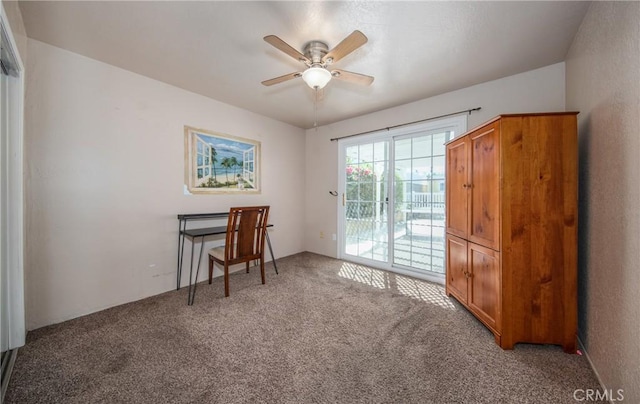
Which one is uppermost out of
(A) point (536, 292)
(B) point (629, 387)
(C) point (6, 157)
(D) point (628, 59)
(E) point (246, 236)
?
(D) point (628, 59)

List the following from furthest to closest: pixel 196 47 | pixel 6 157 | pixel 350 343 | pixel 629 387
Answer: pixel 196 47 < pixel 350 343 < pixel 6 157 < pixel 629 387

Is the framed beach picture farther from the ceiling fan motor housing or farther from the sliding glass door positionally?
the ceiling fan motor housing

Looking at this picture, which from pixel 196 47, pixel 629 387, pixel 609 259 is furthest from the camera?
pixel 196 47

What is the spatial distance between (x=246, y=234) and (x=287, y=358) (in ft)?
4.62

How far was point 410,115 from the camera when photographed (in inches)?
126

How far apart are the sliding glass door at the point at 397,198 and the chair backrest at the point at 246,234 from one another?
5.09 feet

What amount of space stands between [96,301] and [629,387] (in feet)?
12.1

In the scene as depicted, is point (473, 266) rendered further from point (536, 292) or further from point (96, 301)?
point (96, 301)

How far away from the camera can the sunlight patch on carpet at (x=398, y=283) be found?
2500mm

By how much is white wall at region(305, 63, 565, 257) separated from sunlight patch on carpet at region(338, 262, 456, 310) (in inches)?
28.6

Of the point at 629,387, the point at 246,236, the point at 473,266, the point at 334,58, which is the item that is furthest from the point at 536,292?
the point at 246,236

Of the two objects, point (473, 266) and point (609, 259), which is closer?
point (609, 259)

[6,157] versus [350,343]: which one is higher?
[6,157]

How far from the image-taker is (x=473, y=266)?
6.69 feet
